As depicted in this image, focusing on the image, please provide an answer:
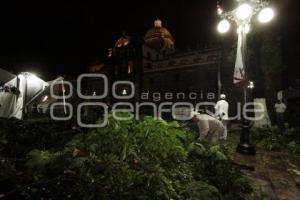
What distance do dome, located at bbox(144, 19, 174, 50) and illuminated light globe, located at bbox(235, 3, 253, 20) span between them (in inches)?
1843

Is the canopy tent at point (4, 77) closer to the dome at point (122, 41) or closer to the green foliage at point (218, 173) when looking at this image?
the green foliage at point (218, 173)

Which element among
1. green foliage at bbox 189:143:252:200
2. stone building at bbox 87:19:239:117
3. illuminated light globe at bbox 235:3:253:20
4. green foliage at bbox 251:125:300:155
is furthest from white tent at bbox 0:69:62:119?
stone building at bbox 87:19:239:117

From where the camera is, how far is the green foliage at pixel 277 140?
31.9 feet

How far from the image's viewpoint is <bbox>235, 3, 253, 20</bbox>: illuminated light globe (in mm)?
8273

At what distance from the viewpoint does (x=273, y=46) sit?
65.5ft

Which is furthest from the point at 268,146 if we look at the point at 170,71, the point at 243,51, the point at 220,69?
the point at 170,71

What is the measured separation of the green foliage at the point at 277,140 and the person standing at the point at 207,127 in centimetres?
303

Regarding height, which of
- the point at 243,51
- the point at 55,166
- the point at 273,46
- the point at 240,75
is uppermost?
the point at 273,46

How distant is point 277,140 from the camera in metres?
10.7

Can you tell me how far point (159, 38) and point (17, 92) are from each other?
161 ft

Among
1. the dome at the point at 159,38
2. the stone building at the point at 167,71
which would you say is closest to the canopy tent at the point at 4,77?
the stone building at the point at 167,71

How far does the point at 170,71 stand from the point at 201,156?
116 ft

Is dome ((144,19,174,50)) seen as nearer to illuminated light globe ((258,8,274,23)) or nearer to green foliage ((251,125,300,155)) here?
green foliage ((251,125,300,155))

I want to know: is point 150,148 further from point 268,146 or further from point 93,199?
point 268,146
